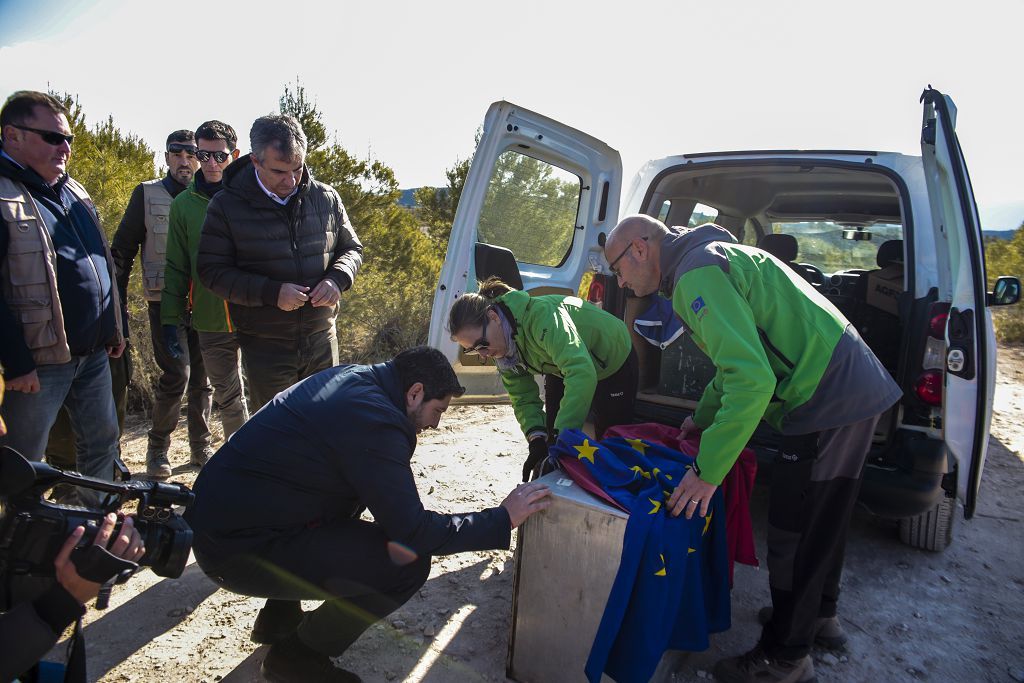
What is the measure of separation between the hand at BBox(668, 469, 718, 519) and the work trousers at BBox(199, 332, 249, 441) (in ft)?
7.76

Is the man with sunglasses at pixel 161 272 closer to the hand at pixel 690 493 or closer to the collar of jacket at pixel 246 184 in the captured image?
the collar of jacket at pixel 246 184

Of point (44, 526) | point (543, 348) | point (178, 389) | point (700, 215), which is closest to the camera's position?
point (44, 526)

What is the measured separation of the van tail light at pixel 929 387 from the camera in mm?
2629

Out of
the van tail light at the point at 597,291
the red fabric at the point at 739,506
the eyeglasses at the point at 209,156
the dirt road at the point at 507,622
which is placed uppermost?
the eyeglasses at the point at 209,156

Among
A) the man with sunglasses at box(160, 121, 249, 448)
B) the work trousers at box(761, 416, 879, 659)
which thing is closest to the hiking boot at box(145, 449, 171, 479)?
the man with sunglasses at box(160, 121, 249, 448)

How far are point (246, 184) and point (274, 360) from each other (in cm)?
79

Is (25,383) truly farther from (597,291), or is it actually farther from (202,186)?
(597,291)

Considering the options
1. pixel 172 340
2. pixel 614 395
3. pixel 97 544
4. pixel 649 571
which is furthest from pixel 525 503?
pixel 172 340

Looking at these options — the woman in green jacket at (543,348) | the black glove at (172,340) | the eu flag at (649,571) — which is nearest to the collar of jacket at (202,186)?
the black glove at (172,340)

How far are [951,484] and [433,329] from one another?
229 cm

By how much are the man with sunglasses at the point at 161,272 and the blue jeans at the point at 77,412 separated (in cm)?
74

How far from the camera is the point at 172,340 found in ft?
10.8

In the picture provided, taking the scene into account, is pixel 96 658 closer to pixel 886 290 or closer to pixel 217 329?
pixel 217 329

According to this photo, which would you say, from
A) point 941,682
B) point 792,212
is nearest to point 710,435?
point 941,682
